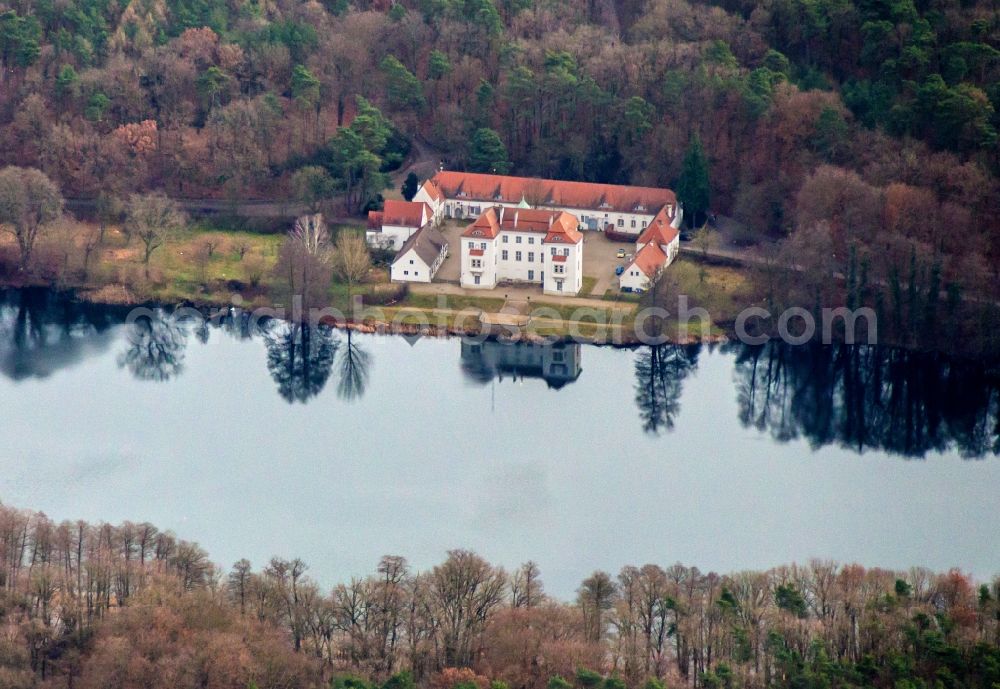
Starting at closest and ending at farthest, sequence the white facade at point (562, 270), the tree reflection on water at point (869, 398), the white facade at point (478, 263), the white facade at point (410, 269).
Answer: the tree reflection on water at point (869, 398)
the white facade at point (562, 270)
the white facade at point (478, 263)
the white facade at point (410, 269)

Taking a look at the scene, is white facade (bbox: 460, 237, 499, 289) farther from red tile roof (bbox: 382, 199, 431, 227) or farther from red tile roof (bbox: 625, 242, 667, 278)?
red tile roof (bbox: 625, 242, 667, 278)

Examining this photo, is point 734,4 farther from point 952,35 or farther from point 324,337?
point 324,337

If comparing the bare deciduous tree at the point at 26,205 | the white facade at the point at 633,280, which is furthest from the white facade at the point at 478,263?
the bare deciduous tree at the point at 26,205

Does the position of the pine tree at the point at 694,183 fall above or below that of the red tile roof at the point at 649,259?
above

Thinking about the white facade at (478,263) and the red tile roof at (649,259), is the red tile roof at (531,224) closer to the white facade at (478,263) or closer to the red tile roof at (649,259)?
the white facade at (478,263)

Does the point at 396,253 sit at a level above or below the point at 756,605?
above

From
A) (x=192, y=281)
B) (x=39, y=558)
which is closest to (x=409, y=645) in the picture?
(x=39, y=558)

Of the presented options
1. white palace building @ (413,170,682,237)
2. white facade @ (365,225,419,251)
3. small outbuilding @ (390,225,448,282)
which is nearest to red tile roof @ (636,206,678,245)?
white palace building @ (413,170,682,237)
